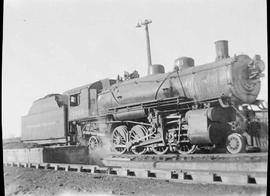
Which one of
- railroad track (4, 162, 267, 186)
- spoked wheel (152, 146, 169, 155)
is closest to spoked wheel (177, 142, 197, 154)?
spoked wheel (152, 146, 169, 155)

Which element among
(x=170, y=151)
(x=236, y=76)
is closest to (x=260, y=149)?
(x=236, y=76)

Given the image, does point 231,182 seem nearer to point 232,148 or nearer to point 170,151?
point 232,148

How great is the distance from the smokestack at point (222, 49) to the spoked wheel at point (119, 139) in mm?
3980

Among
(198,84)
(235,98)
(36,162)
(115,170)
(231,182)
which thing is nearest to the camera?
(231,182)

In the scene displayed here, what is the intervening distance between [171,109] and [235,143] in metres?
2.30

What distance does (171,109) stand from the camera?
9.95m

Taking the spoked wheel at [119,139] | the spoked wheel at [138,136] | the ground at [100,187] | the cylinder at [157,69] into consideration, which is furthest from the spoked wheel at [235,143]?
the cylinder at [157,69]

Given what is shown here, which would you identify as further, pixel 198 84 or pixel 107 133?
pixel 107 133

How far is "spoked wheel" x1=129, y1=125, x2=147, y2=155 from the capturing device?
10656 millimetres

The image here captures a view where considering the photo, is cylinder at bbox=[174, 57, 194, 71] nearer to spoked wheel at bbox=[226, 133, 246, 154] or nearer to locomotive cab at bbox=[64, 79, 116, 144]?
spoked wheel at bbox=[226, 133, 246, 154]

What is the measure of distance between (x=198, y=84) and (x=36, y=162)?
19.3 feet

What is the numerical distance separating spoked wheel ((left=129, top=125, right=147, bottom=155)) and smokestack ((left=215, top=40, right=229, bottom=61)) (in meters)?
3.31

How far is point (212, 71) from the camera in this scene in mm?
9203

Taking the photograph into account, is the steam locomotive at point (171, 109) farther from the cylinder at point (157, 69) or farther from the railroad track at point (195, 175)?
the railroad track at point (195, 175)
